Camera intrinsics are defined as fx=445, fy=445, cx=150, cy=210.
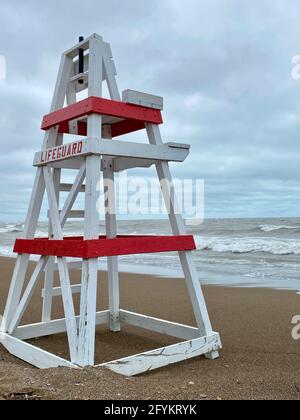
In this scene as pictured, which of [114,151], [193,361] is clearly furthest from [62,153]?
[193,361]

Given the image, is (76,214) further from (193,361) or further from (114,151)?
(193,361)

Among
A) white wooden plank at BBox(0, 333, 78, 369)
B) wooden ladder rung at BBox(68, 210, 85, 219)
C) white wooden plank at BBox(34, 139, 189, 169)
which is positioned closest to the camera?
white wooden plank at BBox(0, 333, 78, 369)

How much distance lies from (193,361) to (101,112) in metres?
2.63

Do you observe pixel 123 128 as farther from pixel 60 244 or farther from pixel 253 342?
pixel 253 342

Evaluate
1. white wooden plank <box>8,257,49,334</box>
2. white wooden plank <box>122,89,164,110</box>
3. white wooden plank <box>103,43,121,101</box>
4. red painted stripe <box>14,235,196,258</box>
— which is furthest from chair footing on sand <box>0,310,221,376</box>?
white wooden plank <box>103,43,121,101</box>

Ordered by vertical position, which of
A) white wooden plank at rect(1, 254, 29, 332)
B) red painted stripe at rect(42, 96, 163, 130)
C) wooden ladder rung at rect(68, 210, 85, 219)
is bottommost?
white wooden plank at rect(1, 254, 29, 332)

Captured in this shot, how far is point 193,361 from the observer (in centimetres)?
449

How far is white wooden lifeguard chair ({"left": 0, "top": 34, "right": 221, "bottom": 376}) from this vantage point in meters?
3.90

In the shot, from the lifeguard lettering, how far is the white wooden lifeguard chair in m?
0.01

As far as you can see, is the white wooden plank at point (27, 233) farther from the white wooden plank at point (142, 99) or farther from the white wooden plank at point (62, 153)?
the white wooden plank at point (142, 99)

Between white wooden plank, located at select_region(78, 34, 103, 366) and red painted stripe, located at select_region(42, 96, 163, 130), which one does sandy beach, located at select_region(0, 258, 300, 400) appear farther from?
red painted stripe, located at select_region(42, 96, 163, 130)

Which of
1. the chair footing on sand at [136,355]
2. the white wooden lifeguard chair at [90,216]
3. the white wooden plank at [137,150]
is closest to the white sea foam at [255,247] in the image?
the chair footing on sand at [136,355]
